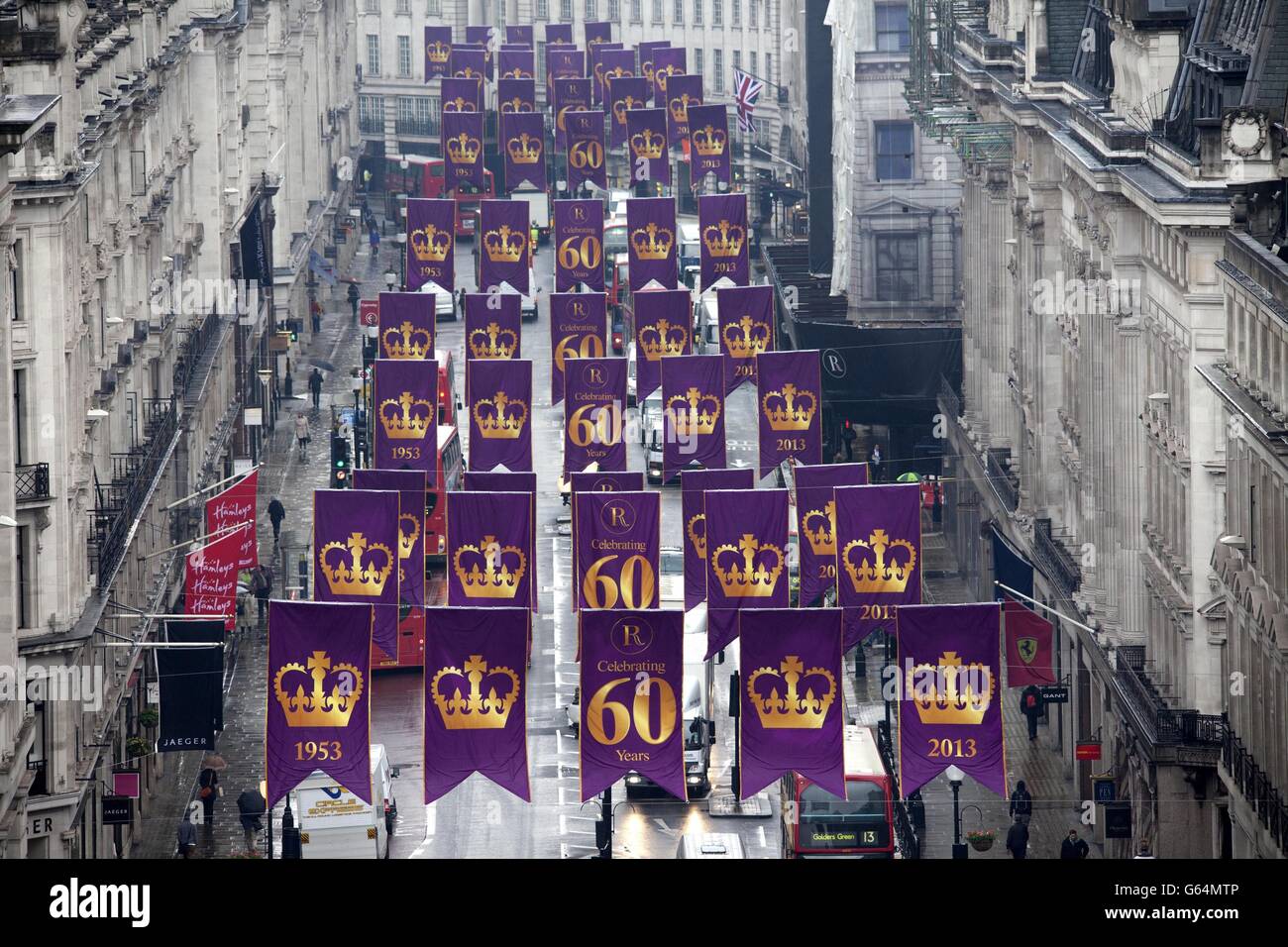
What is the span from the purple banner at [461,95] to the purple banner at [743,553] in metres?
91.7

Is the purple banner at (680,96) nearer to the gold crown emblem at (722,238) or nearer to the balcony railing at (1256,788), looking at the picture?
the gold crown emblem at (722,238)

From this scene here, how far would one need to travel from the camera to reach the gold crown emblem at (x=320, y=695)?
47812 millimetres

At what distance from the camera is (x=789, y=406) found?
77312mm

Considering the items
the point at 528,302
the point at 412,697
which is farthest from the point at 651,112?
the point at 412,697

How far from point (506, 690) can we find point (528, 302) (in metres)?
83.8

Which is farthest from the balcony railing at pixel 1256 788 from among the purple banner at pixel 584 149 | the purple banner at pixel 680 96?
the purple banner at pixel 680 96

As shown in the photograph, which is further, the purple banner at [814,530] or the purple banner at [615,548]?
the purple banner at [814,530]

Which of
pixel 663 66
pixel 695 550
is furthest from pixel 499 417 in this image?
pixel 663 66

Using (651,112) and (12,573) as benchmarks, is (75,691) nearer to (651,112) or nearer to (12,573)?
(12,573)

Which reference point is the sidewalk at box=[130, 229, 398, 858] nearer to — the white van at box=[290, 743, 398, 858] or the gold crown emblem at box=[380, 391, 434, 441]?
the white van at box=[290, 743, 398, 858]

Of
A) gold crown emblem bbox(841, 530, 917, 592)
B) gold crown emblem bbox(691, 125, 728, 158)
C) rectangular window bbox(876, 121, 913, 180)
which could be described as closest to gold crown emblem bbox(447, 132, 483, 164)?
gold crown emblem bbox(691, 125, 728, 158)

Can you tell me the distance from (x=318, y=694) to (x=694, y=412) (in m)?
31.1

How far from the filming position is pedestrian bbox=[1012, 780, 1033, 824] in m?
62.7
